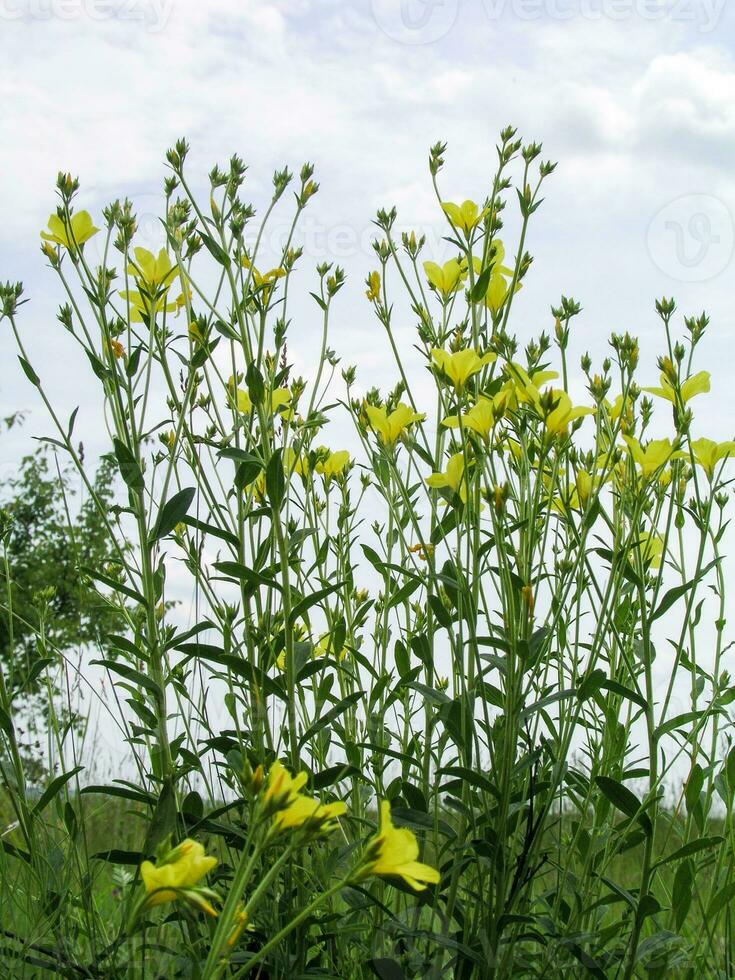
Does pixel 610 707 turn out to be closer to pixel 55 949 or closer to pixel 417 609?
pixel 417 609

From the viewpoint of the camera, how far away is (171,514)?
169cm

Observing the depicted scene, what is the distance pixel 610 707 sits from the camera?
1974 mm

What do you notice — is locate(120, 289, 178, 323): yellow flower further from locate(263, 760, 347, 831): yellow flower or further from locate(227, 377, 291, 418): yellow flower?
locate(263, 760, 347, 831): yellow flower

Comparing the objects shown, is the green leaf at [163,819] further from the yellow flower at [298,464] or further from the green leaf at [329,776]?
the yellow flower at [298,464]

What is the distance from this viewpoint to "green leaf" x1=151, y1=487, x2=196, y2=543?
1.69m

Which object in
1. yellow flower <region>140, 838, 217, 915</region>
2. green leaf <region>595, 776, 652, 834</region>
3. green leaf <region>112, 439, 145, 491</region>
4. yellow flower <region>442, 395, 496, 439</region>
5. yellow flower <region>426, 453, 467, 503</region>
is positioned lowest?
yellow flower <region>140, 838, 217, 915</region>

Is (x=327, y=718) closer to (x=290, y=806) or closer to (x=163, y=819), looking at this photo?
(x=163, y=819)

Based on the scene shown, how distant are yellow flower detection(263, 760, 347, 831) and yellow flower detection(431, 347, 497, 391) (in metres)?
0.82

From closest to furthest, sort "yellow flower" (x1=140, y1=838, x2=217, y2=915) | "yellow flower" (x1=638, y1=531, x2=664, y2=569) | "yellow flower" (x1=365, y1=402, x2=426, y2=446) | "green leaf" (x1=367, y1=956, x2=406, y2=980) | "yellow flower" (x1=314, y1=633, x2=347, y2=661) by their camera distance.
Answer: "yellow flower" (x1=140, y1=838, x2=217, y2=915), "green leaf" (x1=367, y1=956, x2=406, y2=980), "yellow flower" (x1=365, y1=402, x2=426, y2=446), "yellow flower" (x1=638, y1=531, x2=664, y2=569), "yellow flower" (x1=314, y1=633, x2=347, y2=661)

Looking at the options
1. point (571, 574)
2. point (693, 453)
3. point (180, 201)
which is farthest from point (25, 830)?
point (693, 453)

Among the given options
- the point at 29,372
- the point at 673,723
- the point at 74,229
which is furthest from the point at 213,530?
the point at 673,723

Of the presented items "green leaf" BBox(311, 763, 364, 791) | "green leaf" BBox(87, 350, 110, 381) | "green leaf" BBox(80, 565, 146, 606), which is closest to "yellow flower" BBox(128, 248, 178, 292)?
"green leaf" BBox(87, 350, 110, 381)

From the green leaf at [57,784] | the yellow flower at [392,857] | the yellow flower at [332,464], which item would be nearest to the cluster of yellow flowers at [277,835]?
the yellow flower at [392,857]

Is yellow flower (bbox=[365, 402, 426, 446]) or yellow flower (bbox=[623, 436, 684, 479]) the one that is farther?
yellow flower (bbox=[365, 402, 426, 446])
